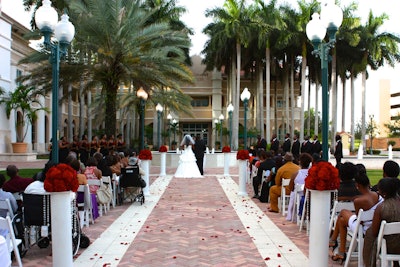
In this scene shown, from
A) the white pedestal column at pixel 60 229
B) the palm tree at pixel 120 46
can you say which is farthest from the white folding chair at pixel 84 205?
the palm tree at pixel 120 46

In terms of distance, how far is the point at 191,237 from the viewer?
8086 millimetres

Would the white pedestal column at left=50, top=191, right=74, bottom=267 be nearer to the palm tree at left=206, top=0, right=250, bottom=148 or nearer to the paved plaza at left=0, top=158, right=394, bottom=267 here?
the paved plaza at left=0, top=158, right=394, bottom=267

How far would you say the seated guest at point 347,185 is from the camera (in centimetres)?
714

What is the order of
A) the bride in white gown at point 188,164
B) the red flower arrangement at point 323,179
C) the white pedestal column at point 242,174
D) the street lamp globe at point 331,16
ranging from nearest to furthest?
the red flower arrangement at point 323,179, the street lamp globe at point 331,16, the white pedestal column at point 242,174, the bride in white gown at point 188,164

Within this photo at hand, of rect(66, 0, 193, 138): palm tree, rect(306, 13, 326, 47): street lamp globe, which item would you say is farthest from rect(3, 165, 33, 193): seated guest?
rect(66, 0, 193, 138): palm tree

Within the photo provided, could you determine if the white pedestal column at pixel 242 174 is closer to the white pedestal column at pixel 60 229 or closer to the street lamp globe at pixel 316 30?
the street lamp globe at pixel 316 30

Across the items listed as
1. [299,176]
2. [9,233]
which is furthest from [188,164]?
[9,233]

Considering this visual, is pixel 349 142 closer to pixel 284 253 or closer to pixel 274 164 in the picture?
pixel 274 164

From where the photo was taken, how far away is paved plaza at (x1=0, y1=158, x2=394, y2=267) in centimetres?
660

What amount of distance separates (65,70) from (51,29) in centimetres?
994

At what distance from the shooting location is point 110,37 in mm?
18172

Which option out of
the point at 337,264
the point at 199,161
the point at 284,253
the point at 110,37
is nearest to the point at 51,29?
the point at 284,253

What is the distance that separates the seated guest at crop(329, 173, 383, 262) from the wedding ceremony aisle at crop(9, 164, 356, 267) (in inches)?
20.9

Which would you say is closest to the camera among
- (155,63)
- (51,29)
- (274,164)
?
(51,29)
